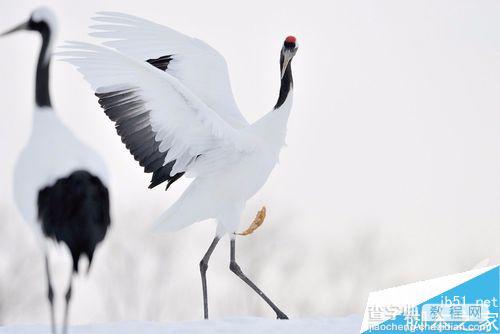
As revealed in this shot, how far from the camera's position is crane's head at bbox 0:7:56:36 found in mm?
7309

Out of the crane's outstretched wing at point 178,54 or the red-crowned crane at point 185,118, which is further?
the crane's outstretched wing at point 178,54

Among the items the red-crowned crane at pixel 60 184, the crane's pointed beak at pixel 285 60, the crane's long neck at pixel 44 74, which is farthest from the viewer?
the crane's pointed beak at pixel 285 60

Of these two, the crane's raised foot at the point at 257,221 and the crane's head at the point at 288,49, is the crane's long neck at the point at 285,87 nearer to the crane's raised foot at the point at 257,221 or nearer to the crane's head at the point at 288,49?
the crane's head at the point at 288,49

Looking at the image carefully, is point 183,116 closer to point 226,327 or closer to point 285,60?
point 285,60

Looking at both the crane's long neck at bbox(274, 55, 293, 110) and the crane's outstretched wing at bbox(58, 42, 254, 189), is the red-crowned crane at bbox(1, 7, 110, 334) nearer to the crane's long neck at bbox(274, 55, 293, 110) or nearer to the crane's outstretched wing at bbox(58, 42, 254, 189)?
the crane's outstretched wing at bbox(58, 42, 254, 189)

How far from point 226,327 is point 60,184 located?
6.79ft

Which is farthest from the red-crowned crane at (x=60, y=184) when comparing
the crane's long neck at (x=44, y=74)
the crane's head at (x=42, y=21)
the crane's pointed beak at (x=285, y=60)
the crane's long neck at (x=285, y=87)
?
the crane's pointed beak at (x=285, y=60)

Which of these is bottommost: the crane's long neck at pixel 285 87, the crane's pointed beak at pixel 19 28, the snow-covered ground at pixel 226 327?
the snow-covered ground at pixel 226 327

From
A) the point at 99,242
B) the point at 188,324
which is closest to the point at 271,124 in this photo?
the point at 188,324

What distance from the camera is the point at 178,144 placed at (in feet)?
29.2

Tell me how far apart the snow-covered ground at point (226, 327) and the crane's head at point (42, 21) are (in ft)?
8.16

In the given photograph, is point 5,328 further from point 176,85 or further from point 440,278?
point 440,278

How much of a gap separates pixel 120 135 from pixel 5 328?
1885 mm

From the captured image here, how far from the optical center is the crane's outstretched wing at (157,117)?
810 cm
